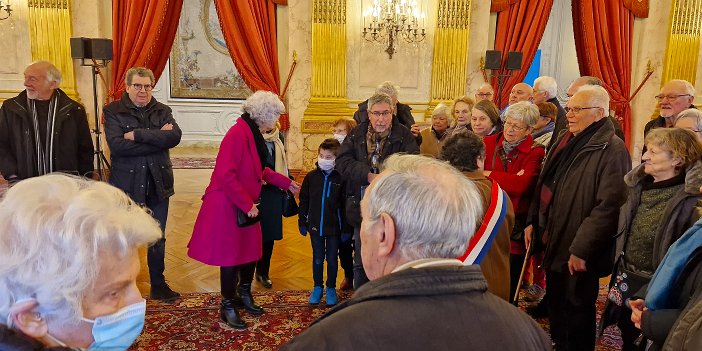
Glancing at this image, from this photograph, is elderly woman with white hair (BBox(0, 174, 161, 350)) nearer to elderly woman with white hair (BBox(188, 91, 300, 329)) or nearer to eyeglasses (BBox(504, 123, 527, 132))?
elderly woman with white hair (BBox(188, 91, 300, 329))

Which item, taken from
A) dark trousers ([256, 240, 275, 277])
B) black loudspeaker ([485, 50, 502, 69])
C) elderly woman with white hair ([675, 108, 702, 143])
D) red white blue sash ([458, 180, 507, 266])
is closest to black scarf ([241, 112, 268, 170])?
dark trousers ([256, 240, 275, 277])

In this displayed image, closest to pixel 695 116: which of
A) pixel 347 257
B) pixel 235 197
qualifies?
pixel 347 257

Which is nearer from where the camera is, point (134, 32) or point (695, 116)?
point (695, 116)

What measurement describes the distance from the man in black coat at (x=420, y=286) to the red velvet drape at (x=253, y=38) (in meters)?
6.43

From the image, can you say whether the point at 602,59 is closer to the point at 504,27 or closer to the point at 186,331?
the point at 504,27

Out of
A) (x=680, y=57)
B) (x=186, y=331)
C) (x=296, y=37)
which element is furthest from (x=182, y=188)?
(x=680, y=57)

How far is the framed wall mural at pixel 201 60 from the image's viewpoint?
467 inches

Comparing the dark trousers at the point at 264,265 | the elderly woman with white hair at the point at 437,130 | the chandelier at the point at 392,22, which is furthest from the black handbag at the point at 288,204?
the chandelier at the point at 392,22

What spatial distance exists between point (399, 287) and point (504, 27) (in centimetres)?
765

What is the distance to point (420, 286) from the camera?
3.58ft

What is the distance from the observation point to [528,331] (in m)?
1.16

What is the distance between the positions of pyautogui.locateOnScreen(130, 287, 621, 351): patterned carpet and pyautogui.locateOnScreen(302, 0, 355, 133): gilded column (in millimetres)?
3944

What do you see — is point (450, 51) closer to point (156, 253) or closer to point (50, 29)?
point (156, 253)

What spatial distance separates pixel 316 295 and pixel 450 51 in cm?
503
